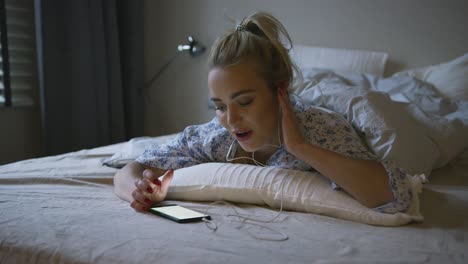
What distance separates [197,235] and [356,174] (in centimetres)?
41

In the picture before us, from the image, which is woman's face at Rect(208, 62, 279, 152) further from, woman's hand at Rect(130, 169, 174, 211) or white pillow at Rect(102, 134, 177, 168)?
white pillow at Rect(102, 134, 177, 168)

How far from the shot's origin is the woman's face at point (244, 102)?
1.16 meters

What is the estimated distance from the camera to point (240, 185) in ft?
3.65

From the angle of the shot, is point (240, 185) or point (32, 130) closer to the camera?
point (240, 185)

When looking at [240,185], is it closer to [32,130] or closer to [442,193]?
[442,193]

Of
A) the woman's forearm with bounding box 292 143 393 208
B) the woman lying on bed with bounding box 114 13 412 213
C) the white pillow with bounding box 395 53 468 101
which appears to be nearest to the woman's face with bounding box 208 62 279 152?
the woman lying on bed with bounding box 114 13 412 213

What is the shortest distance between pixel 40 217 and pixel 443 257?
0.80 metres

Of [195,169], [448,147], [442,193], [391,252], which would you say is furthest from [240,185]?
[448,147]

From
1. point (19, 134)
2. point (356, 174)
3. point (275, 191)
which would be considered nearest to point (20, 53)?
point (19, 134)

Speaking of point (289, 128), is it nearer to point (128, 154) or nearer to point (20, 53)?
point (128, 154)

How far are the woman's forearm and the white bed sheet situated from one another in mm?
76

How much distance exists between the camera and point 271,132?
4.03 feet

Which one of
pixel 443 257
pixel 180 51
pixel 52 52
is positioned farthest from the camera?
pixel 180 51

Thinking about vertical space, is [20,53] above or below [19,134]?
above
